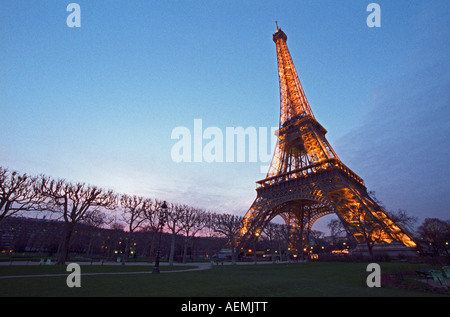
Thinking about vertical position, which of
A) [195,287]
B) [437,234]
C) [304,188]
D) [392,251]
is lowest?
[437,234]

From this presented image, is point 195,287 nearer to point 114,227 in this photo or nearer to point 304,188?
point 304,188

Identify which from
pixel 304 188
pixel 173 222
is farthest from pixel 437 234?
pixel 173 222

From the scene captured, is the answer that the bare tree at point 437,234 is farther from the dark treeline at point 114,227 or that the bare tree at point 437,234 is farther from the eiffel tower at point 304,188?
the eiffel tower at point 304,188

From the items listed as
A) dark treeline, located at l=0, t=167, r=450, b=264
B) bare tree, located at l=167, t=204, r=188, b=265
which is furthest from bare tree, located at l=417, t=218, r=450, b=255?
bare tree, located at l=167, t=204, r=188, b=265

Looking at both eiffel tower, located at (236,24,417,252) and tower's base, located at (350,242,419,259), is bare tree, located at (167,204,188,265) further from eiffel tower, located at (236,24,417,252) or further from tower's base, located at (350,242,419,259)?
tower's base, located at (350,242,419,259)

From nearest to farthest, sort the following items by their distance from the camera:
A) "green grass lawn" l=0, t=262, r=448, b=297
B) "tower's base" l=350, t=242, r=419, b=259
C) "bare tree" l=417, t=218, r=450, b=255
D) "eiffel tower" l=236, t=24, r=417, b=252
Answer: "green grass lawn" l=0, t=262, r=448, b=297 < "tower's base" l=350, t=242, r=419, b=259 < "eiffel tower" l=236, t=24, r=417, b=252 < "bare tree" l=417, t=218, r=450, b=255

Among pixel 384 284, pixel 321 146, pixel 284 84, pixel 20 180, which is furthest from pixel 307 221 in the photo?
pixel 20 180

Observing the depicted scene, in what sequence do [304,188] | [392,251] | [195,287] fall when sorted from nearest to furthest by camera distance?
[195,287]
[392,251]
[304,188]

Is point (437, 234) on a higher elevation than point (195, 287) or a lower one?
lower
